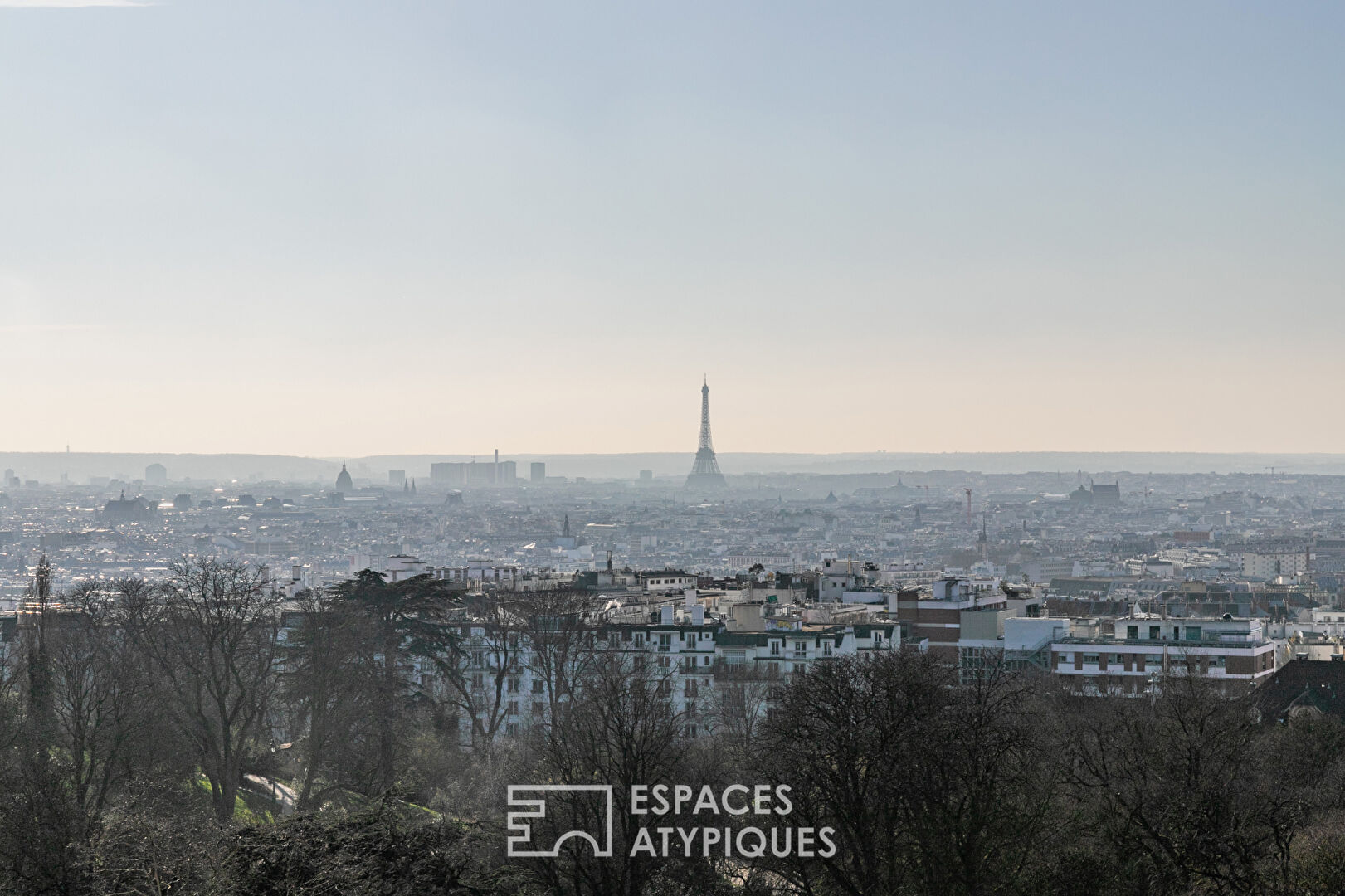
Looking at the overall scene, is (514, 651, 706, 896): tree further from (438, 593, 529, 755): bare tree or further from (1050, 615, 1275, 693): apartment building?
(1050, 615, 1275, 693): apartment building

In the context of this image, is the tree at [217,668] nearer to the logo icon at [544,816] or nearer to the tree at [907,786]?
the logo icon at [544,816]

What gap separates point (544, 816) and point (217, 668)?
12394 millimetres

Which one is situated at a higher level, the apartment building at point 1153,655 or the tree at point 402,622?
the tree at point 402,622

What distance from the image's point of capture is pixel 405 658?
36781 millimetres

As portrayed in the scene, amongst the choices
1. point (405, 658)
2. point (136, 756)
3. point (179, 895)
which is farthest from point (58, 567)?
point (179, 895)

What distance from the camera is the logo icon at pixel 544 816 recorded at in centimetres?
1917

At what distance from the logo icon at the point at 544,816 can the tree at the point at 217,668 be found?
734cm

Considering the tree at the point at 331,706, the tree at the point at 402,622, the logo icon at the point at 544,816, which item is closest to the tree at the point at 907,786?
the logo icon at the point at 544,816

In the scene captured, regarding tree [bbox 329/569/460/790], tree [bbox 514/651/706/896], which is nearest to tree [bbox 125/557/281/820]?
tree [bbox 329/569/460/790]

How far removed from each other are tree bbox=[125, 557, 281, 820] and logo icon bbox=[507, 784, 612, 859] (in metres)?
7.34

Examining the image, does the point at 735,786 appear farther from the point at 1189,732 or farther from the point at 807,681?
the point at 1189,732

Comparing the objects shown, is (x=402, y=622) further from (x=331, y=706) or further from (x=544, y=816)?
(x=544, y=816)

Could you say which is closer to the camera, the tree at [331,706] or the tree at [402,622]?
the tree at [331,706]

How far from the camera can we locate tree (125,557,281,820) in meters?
27.8
